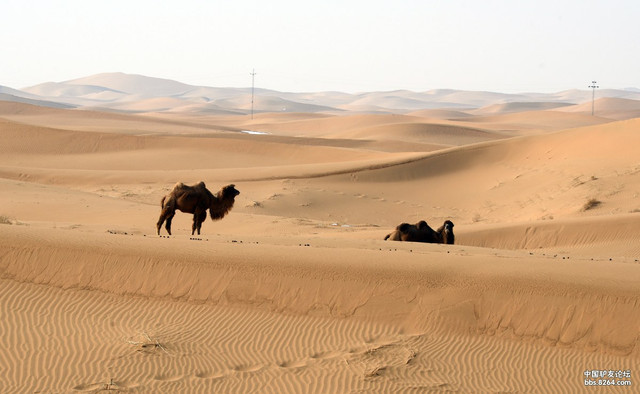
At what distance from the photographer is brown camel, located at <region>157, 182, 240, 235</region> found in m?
16.9

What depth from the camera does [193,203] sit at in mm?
17156

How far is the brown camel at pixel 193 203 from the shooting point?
1694 cm

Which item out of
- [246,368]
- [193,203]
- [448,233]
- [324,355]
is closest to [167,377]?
[246,368]

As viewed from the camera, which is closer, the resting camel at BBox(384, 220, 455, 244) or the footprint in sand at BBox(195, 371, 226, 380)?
the footprint in sand at BBox(195, 371, 226, 380)

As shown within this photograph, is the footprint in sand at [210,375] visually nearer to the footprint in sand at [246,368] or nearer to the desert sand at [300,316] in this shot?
the desert sand at [300,316]

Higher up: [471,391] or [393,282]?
[393,282]

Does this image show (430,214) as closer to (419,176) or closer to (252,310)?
(419,176)

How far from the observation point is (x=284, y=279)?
35.7 feet

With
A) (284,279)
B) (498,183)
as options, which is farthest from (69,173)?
(284,279)

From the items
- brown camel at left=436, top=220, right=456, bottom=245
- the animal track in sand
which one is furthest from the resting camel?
the animal track in sand

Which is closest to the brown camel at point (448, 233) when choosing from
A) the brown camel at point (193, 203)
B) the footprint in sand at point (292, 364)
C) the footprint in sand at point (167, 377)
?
the brown camel at point (193, 203)

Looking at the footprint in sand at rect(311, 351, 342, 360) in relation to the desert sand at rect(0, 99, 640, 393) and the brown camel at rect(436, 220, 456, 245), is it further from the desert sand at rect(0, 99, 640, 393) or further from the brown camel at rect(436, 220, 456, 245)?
the brown camel at rect(436, 220, 456, 245)

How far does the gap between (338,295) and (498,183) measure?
2280 cm

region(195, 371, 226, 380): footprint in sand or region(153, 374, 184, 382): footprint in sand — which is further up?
region(153, 374, 184, 382): footprint in sand
